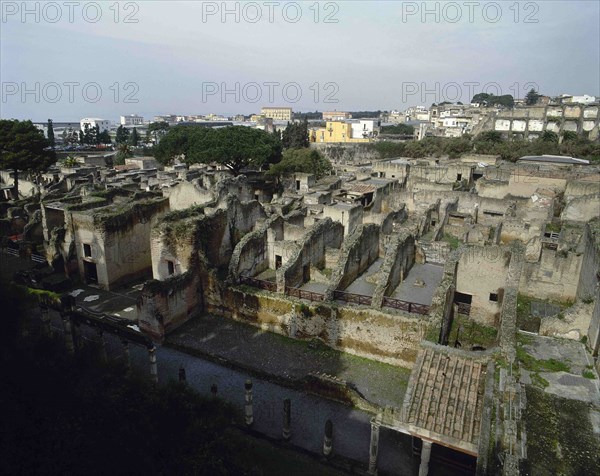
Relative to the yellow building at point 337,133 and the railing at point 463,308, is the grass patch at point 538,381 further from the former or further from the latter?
the yellow building at point 337,133

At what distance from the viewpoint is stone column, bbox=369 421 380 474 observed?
36.3ft

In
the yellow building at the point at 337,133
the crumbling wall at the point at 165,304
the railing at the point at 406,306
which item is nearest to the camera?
the railing at the point at 406,306

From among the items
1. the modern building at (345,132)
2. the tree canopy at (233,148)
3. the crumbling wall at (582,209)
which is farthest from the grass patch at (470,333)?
the modern building at (345,132)

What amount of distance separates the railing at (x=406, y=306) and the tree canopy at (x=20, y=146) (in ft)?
113

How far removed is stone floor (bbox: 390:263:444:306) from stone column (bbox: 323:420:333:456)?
7.97 meters

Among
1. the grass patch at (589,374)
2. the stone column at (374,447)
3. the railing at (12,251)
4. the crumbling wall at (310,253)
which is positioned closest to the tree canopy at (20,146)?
the railing at (12,251)

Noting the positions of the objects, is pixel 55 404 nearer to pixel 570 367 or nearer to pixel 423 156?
pixel 570 367

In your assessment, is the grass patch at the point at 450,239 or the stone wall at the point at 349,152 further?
the stone wall at the point at 349,152

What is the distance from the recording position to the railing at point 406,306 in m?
15.9

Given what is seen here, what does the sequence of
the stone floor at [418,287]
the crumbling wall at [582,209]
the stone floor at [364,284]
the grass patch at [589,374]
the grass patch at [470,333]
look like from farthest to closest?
the crumbling wall at [582,209]
the stone floor at [364,284]
the stone floor at [418,287]
the grass patch at [470,333]
the grass patch at [589,374]

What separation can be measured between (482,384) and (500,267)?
747 centimetres

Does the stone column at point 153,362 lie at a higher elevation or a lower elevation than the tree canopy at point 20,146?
lower

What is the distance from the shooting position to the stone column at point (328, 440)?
11660 mm

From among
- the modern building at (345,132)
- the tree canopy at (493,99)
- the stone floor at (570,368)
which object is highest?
the tree canopy at (493,99)
